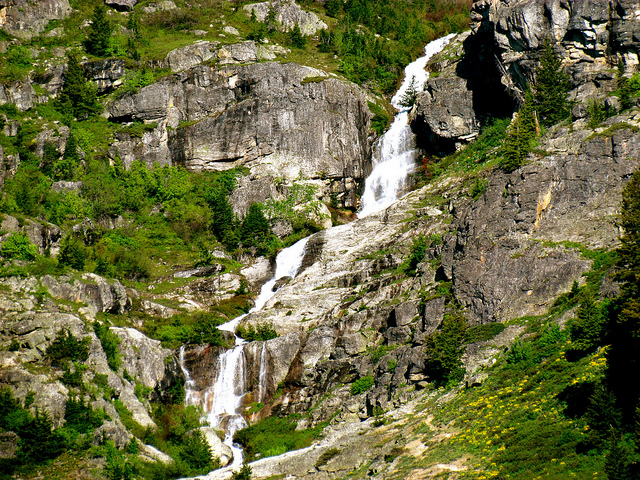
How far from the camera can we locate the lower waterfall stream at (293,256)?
54188 millimetres

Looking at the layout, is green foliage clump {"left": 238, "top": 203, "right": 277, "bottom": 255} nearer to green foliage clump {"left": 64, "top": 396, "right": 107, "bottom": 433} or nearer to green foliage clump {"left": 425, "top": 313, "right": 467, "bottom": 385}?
green foliage clump {"left": 64, "top": 396, "right": 107, "bottom": 433}

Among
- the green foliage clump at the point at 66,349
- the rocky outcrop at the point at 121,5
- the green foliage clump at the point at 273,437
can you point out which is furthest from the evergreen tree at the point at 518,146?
the rocky outcrop at the point at 121,5

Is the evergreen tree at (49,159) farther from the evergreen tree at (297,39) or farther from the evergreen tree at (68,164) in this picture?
the evergreen tree at (297,39)

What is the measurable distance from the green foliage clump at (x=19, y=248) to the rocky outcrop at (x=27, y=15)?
177 feet

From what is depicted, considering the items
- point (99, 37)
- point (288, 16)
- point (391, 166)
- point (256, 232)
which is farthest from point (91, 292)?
point (288, 16)

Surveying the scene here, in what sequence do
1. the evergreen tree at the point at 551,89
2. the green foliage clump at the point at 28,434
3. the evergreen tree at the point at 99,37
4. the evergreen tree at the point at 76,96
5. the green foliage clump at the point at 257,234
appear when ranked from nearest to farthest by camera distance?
the green foliage clump at the point at 28,434, the evergreen tree at the point at 551,89, the green foliage clump at the point at 257,234, the evergreen tree at the point at 76,96, the evergreen tree at the point at 99,37

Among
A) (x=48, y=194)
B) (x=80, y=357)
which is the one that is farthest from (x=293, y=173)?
(x=80, y=357)

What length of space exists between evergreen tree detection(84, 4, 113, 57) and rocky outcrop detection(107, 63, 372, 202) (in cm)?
1258

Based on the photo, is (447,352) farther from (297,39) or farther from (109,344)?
(297,39)

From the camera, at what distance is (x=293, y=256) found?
2891 inches

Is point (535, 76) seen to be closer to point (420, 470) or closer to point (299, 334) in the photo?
point (299, 334)

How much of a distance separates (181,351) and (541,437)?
36879 mm

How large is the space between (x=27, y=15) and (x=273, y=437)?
83.5 meters

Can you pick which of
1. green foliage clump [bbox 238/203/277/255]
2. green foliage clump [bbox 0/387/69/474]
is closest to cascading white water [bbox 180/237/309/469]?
green foliage clump [bbox 0/387/69/474]
